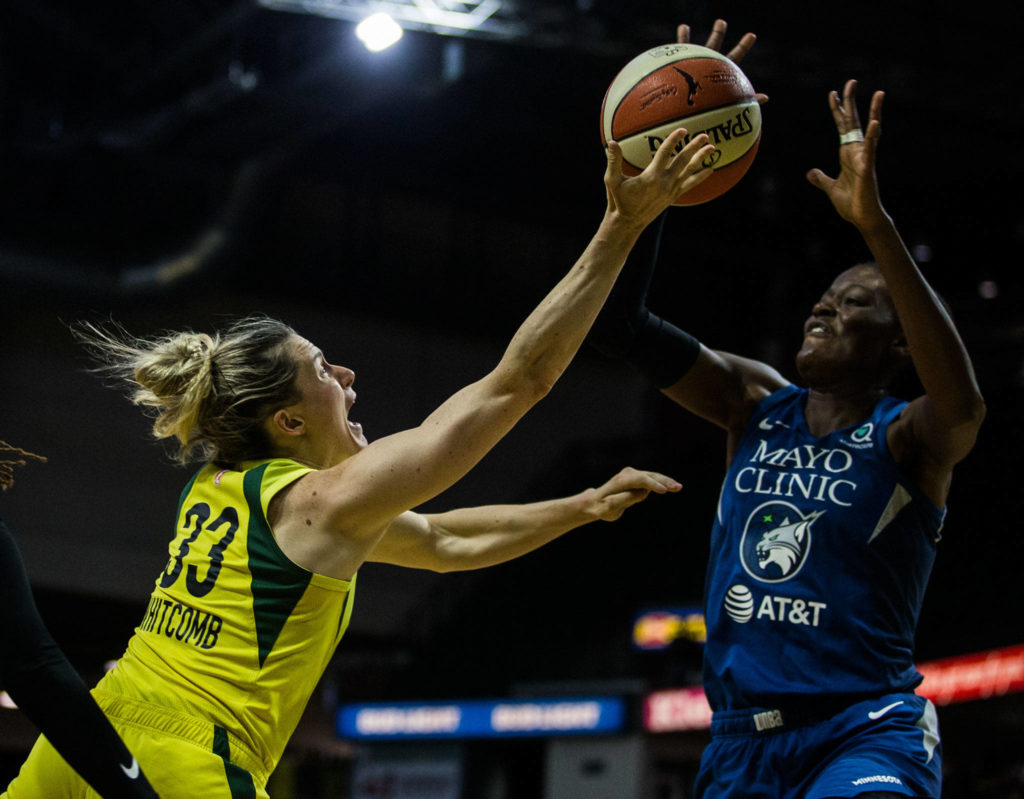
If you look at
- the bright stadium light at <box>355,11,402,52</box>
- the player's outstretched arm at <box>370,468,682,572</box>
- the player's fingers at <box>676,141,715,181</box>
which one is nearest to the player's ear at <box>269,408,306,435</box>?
the player's outstretched arm at <box>370,468,682,572</box>

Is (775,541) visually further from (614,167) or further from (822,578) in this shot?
(614,167)

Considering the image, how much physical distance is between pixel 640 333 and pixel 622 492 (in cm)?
49

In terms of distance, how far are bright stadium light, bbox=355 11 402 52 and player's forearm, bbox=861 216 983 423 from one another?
7972mm

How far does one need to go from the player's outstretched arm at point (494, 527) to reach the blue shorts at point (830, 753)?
0.65m

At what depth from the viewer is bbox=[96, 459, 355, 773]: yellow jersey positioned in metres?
2.36

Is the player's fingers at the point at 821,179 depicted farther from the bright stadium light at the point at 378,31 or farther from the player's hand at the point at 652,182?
the bright stadium light at the point at 378,31

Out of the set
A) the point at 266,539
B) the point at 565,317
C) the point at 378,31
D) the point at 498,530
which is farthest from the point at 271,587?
the point at 378,31

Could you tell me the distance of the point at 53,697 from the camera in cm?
192

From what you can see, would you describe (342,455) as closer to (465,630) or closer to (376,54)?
(376,54)

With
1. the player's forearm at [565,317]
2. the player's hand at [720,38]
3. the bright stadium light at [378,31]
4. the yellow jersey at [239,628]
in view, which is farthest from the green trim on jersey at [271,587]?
the bright stadium light at [378,31]

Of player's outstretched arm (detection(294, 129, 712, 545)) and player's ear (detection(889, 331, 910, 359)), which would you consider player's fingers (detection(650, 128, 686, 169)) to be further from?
player's ear (detection(889, 331, 910, 359))

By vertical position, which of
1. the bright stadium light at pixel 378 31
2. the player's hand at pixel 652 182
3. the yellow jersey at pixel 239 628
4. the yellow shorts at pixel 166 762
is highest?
the bright stadium light at pixel 378 31

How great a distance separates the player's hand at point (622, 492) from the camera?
307 cm

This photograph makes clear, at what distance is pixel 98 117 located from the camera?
12.6m
